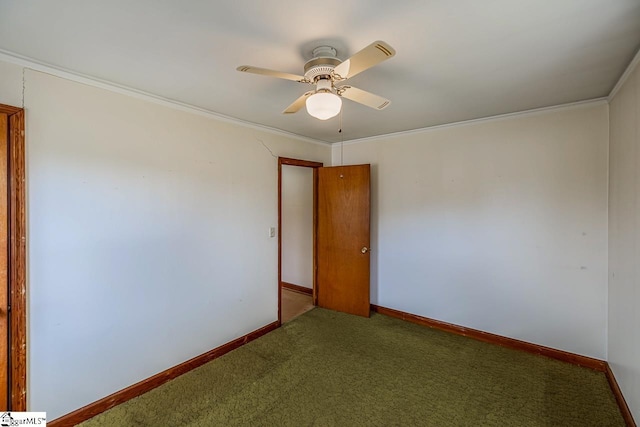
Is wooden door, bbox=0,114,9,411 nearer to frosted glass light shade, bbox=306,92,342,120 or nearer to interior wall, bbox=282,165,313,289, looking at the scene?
frosted glass light shade, bbox=306,92,342,120

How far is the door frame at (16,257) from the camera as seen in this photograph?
1674mm

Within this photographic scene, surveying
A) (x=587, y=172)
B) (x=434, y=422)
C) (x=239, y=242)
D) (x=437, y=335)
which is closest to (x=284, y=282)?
(x=239, y=242)

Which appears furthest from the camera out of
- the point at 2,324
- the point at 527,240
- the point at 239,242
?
the point at 239,242

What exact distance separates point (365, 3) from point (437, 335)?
317 centimetres

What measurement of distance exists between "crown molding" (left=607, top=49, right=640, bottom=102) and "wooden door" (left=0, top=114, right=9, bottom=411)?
370cm

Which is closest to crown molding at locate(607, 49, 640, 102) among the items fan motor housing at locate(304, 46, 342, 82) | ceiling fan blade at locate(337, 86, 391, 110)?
ceiling fan blade at locate(337, 86, 391, 110)

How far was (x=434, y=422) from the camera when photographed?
75.8 inches

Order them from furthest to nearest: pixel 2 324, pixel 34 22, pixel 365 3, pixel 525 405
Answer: pixel 525 405 → pixel 2 324 → pixel 34 22 → pixel 365 3

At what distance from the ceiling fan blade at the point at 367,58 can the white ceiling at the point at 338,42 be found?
7.4 inches

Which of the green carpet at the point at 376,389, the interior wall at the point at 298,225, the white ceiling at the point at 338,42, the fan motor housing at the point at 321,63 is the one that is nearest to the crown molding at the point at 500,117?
the white ceiling at the point at 338,42

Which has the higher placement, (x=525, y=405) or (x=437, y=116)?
(x=437, y=116)

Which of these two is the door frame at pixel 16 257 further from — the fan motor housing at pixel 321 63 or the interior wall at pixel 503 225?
the interior wall at pixel 503 225

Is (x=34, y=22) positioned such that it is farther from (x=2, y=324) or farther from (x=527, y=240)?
(x=527, y=240)

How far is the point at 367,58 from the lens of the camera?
1269mm
